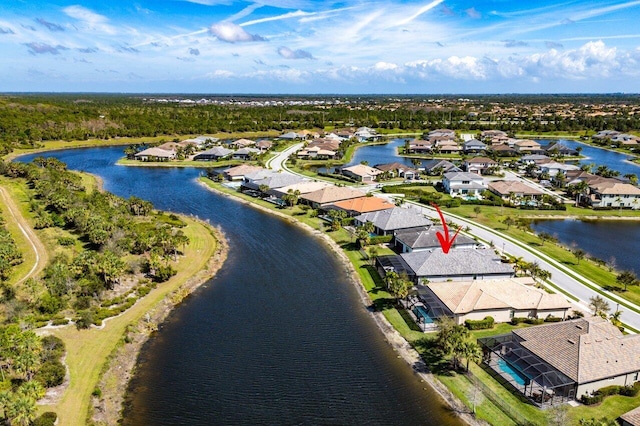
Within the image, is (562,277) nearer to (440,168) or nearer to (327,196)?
(327,196)

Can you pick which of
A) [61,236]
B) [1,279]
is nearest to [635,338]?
[1,279]

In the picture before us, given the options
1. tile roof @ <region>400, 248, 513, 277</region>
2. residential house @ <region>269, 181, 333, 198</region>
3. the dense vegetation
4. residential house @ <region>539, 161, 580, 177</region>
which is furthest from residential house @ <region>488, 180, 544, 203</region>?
the dense vegetation

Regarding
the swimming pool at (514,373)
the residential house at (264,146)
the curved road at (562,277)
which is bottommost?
the swimming pool at (514,373)

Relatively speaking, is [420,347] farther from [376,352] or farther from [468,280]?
[468,280]

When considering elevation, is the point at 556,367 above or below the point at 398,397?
above

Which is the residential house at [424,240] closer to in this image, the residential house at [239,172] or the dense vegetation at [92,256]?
the dense vegetation at [92,256]

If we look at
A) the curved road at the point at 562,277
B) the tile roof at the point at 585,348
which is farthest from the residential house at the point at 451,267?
the tile roof at the point at 585,348
